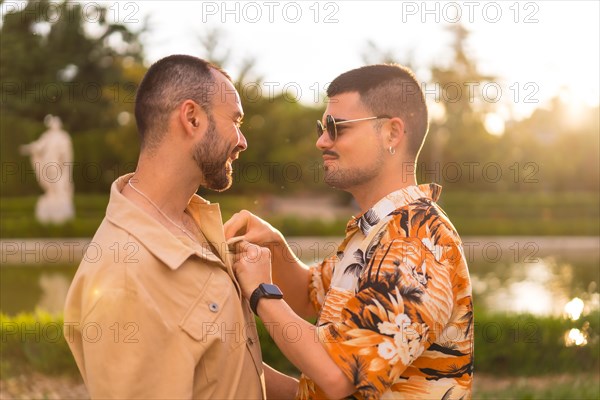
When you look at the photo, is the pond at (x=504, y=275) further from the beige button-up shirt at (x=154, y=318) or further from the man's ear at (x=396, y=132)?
the beige button-up shirt at (x=154, y=318)

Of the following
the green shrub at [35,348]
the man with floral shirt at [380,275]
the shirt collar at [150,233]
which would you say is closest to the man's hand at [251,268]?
the man with floral shirt at [380,275]

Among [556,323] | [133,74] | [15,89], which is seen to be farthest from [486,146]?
[556,323]

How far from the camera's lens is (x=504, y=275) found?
50.5 feet

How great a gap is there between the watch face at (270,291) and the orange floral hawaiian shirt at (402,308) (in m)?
0.20

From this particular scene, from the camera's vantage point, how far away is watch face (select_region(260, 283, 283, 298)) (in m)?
2.67

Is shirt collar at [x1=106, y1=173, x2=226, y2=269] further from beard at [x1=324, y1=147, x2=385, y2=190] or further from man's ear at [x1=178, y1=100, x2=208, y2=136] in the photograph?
beard at [x1=324, y1=147, x2=385, y2=190]

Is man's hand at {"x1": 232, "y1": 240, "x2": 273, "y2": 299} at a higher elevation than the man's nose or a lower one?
lower

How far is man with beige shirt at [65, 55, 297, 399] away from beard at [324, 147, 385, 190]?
45 centimetres

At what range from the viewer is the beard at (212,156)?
277 cm

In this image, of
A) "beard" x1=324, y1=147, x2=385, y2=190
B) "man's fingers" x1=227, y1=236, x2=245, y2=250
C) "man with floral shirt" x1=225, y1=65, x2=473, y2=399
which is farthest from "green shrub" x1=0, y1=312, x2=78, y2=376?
"beard" x1=324, y1=147, x2=385, y2=190

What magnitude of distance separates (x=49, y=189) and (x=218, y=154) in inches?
767

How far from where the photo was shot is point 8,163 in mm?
30250

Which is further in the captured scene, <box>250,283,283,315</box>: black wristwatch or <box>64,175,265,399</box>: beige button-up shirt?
<box>250,283,283,315</box>: black wristwatch

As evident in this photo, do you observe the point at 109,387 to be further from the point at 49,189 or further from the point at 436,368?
the point at 49,189
